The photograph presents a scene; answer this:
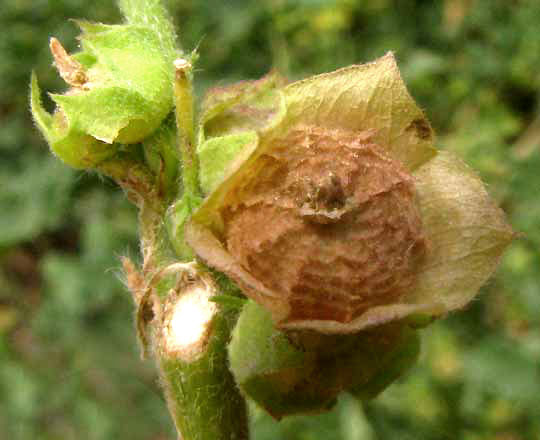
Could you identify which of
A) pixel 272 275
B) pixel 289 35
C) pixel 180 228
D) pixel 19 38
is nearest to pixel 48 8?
pixel 19 38

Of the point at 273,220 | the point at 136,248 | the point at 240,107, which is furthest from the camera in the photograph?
the point at 136,248

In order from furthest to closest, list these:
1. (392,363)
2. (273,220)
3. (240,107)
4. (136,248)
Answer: (136,248)
(240,107)
(392,363)
(273,220)

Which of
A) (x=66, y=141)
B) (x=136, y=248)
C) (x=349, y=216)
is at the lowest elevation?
(x=136, y=248)

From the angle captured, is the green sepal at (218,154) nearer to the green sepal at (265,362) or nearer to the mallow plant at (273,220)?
the mallow plant at (273,220)

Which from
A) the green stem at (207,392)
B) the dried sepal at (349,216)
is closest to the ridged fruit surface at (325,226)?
the dried sepal at (349,216)

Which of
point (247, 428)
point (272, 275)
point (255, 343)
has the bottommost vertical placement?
point (247, 428)

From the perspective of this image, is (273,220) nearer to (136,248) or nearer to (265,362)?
(265,362)

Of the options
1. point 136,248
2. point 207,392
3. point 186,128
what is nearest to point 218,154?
point 186,128

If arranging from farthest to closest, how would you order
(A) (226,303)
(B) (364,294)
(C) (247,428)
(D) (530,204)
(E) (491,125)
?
1. (E) (491,125)
2. (D) (530,204)
3. (C) (247,428)
4. (A) (226,303)
5. (B) (364,294)

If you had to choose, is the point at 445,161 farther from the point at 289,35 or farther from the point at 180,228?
the point at 289,35
